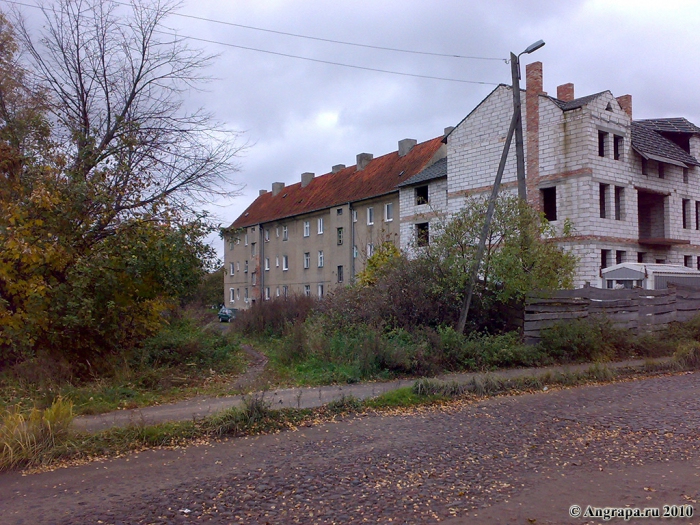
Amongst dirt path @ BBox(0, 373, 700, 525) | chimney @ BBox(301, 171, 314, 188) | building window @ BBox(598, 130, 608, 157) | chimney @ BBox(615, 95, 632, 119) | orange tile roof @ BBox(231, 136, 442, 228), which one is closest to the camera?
dirt path @ BBox(0, 373, 700, 525)

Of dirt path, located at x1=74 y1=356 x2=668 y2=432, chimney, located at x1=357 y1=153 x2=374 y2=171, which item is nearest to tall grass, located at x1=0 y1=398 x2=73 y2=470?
dirt path, located at x1=74 y1=356 x2=668 y2=432

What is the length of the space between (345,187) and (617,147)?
21911 mm

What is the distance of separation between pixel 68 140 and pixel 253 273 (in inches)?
1728

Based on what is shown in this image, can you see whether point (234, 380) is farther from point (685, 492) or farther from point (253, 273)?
point (253, 273)

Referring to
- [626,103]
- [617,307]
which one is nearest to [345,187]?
[626,103]

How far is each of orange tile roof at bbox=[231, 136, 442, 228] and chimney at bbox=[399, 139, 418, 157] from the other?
0.41 metres

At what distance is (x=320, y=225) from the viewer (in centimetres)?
4884

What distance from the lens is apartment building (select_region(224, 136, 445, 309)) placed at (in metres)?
42.2

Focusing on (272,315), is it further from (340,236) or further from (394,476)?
(340,236)

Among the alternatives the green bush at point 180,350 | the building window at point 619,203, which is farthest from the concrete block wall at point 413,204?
the green bush at point 180,350

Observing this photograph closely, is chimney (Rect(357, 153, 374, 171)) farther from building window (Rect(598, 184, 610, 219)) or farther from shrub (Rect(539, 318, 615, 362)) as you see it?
shrub (Rect(539, 318, 615, 362))

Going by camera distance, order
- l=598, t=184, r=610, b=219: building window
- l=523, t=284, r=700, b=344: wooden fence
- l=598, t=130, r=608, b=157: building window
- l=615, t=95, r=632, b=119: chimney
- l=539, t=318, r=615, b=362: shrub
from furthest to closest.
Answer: l=615, t=95, r=632, b=119: chimney
l=598, t=130, r=608, b=157: building window
l=598, t=184, r=610, b=219: building window
l=523, t=284, r=700, b=344: wooden fence
l=539, t=318, r=615, b=362: shrub

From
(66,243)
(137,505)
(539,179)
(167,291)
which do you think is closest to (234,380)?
(167,291)

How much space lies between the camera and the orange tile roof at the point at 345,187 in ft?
138
